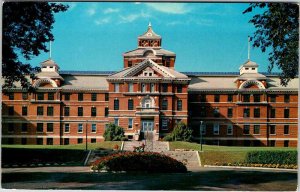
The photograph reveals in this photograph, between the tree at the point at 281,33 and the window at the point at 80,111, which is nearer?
the tree at the point at 281,33

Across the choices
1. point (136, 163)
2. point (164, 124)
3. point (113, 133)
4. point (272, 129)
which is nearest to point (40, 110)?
point (136, 163)

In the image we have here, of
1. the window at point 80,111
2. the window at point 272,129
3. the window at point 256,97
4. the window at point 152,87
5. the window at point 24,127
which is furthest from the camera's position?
the window at point 152,87

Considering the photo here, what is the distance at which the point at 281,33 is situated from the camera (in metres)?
12.4

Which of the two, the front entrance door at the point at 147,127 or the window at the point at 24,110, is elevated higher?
the window at the point at 24,110

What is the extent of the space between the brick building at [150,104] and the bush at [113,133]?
43 centimetres

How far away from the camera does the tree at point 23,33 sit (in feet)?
38.8

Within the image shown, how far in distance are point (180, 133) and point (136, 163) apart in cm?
1159

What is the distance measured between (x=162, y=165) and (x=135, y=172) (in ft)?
3.03

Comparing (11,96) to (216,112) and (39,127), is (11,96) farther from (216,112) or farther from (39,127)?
(216,112)

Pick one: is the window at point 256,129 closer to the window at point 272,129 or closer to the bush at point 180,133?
the window at point 272,129

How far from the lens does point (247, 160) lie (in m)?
15.5

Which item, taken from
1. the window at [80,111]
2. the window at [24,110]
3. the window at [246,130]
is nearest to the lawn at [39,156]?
the window at [24,110]

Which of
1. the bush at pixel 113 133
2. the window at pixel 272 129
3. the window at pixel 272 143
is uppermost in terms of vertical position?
the window at pixel 272 129

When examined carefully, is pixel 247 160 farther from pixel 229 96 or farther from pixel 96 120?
pixel 96 120
